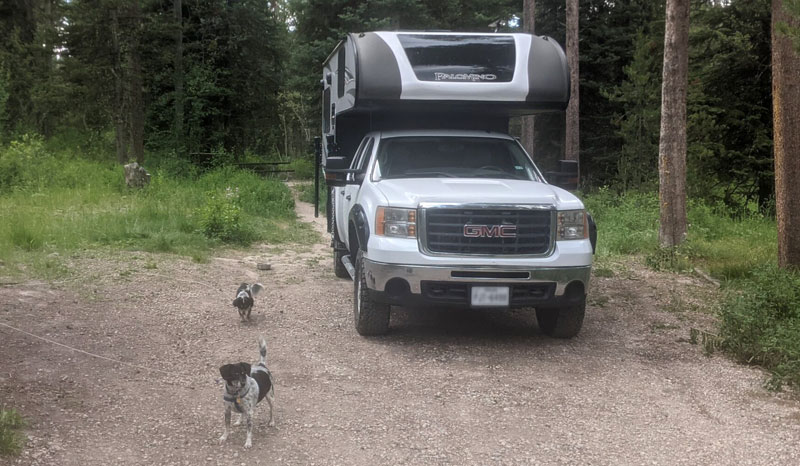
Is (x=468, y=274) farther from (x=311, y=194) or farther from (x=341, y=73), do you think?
(x=311, y=194)

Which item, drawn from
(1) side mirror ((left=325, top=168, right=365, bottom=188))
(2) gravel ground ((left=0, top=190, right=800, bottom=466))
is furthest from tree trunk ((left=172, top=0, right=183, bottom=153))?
(1) side mirror ((left=325, top=168, right=365, bottom=188))

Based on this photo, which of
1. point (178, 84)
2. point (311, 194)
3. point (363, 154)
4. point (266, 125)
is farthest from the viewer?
point (266, 125)

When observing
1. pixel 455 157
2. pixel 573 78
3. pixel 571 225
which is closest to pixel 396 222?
pixel 571 225

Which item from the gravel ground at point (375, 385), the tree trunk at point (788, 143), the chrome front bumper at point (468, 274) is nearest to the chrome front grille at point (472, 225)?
the chrome front bumper at point (468, 274)

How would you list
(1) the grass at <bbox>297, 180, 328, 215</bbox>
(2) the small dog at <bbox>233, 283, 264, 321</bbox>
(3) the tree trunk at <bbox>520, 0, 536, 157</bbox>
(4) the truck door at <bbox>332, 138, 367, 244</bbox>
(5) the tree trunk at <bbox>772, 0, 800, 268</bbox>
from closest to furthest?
1. (2) the small dog at <bbox>233, 283, 264, 321</bbox>
2. (4) the truck door at <bbox>332, 138, 367, 244</bbox>
3. (5) the tree trunk at <bbox>772, 0, 800, 268</bbox>
4. (1) the grass at <bbox>297, 180, 328, 215</bbox>
5. (3) the tree trunk at <bbox>520, 0, 536, 157</bbox>

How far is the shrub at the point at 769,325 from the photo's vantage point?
627 cm

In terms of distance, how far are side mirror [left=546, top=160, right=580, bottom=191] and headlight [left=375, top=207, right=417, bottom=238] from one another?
2.11 meters

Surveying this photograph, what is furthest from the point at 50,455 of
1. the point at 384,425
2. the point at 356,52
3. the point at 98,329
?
the point at 356,52

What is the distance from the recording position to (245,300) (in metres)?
7.68

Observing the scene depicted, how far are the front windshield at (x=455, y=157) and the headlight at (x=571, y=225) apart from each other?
1236 millimetres

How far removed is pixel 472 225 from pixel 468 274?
0.45 meters

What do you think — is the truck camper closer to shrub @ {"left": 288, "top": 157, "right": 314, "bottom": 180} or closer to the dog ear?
the dog ear

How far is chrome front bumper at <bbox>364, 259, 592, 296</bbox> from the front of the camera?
21.6 ft

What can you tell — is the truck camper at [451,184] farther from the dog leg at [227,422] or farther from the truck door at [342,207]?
the dog leg at [227,422]
